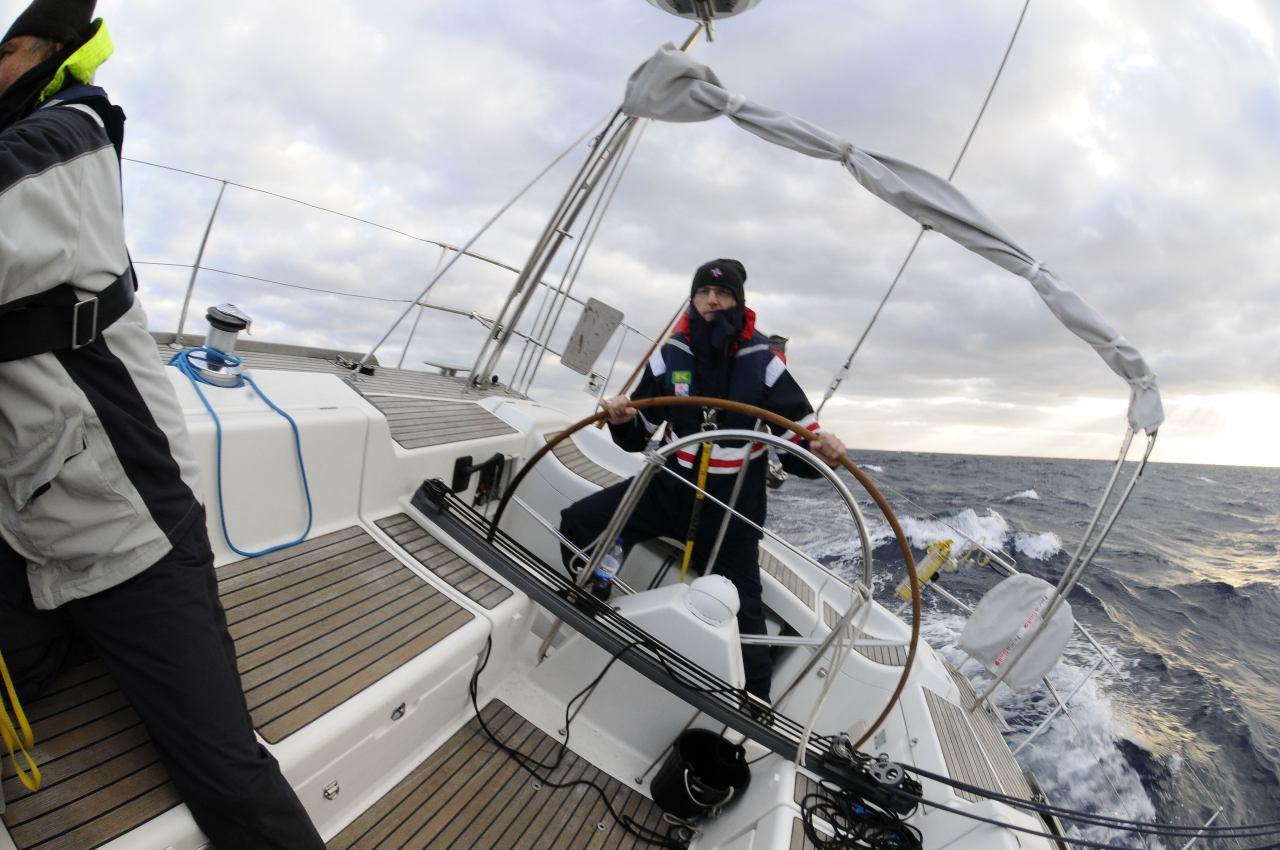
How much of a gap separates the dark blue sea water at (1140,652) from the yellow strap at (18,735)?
3.10 meters

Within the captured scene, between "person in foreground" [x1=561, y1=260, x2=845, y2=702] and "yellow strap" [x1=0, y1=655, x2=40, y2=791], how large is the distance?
178 centimetres

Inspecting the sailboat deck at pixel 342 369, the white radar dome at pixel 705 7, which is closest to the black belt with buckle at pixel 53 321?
the sailboat deck at pixel 342 369

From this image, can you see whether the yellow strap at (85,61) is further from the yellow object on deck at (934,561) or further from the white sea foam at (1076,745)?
the white sea foam at (1076,745)

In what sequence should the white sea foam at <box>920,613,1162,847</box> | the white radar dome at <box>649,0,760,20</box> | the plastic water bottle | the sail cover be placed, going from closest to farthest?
the sail cover
the plastic water bottle
the white radar dome at <box>649,0,760,20</box>
the white sea foam at <box>920,613,1162,847</box>

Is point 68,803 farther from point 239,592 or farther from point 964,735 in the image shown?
point 964,735

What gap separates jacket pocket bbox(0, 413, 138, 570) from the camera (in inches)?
40.0

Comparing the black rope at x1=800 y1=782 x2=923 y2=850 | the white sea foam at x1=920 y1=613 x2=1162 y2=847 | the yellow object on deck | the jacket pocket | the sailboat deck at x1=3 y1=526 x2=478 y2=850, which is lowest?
the white sea foam at x1=920 y1=613 x2=1162 y2=847

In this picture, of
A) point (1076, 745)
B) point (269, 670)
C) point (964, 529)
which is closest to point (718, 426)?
point (269, 670)

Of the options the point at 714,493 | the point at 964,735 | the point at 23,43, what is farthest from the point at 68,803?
the point at 964,735

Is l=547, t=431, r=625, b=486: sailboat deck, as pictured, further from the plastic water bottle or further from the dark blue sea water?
the dark blue sea water

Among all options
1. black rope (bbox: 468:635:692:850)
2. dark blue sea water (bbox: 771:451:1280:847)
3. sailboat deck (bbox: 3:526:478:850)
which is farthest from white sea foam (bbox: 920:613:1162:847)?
sailboat deck (bbox: 3:526:478:850)

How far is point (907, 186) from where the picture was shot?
2447 mm

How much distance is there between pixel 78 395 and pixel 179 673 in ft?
1.71

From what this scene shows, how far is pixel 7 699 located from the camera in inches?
49.1
